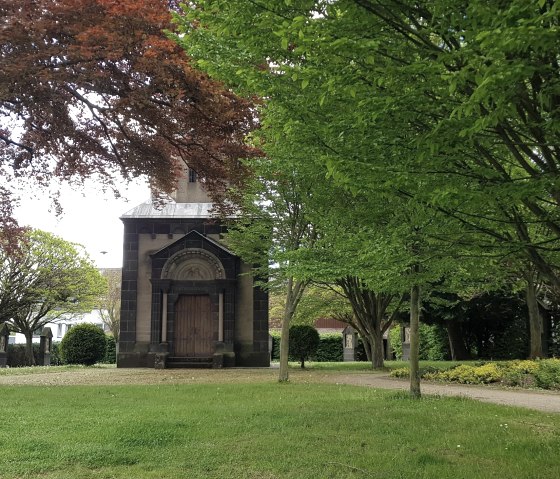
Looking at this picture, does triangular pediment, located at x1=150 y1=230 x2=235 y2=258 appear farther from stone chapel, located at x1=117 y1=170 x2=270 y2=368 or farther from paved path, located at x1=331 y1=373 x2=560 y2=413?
paved path, located at x1=331 y1=373 x2=560 y2=413

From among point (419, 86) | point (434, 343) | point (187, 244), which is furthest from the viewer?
point (434, 343)

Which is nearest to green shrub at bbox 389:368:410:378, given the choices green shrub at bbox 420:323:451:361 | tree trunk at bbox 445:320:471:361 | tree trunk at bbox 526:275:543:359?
tree trunk at bbox 526:275:543:359

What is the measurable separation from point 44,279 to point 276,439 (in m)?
27.5

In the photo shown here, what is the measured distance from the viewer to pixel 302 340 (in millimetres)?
20594

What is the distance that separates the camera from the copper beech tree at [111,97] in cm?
754

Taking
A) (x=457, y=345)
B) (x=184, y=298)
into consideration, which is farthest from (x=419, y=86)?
(x=457, y=345)

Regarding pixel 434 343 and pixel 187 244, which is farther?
pixel 434 343

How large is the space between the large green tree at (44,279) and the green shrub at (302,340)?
15.7 metres

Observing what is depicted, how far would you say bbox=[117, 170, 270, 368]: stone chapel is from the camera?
2091 centimetres

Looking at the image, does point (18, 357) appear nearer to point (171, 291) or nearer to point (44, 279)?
Answer: point (44, 279)

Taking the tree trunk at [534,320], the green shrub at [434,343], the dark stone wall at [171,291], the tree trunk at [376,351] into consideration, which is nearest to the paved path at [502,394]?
the tree trunk at [534,320]

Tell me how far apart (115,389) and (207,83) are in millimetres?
6492

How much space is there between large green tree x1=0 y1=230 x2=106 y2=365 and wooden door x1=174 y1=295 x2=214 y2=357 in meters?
11.6

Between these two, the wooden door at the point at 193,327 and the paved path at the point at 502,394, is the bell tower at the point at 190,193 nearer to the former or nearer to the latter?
the wooden door at the point at 193,327
